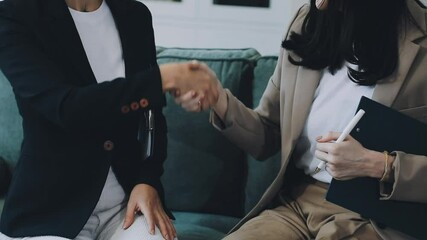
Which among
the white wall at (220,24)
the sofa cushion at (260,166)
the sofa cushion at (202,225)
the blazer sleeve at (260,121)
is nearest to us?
the blazer sleeve at (260,121)

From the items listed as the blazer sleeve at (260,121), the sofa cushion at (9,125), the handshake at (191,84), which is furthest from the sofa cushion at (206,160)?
the sofa cushion at (9,125)

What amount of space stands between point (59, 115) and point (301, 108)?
600mm

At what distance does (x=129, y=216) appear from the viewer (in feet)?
4.40

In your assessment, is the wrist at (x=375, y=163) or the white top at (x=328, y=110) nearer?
the wrist at (x=375, y=163)

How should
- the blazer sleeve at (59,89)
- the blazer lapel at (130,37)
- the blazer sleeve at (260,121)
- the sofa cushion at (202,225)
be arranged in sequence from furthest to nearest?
the sofa cushion at (202,225)
the blazer sleeve at (260,121)
the blazer lapel at (130,37)
the blazer sleeve at (59,89)

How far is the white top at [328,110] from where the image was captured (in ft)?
4.55

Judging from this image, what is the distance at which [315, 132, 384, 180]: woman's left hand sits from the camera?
125 cm

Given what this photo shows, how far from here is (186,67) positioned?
1.34 m

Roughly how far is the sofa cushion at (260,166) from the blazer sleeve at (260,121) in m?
0.20

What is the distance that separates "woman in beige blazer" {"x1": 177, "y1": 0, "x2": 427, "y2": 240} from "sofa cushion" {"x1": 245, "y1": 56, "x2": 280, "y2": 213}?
23cm

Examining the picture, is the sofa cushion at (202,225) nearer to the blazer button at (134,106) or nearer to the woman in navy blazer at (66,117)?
the woman in navy blazer at (66,117)

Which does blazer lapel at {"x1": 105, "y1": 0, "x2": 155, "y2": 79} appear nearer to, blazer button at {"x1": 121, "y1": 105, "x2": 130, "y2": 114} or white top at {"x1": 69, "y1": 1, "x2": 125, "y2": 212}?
white top at {"x1": 69, "y1": 1, "x2": 125, "y2": 212}

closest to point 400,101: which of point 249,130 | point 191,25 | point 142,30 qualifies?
point 249,130

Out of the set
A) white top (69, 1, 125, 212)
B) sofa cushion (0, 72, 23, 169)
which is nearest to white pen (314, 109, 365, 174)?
white top (69, 1, 125, 212)
